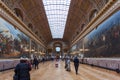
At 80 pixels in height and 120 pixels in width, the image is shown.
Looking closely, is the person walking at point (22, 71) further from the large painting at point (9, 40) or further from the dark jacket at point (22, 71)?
the large painting at point (9, 40)

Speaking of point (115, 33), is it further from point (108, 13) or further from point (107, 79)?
point (107, 79)

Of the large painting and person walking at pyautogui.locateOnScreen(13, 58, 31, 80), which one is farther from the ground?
the large painting

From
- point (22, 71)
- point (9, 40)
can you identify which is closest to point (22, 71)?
point (22, 71)

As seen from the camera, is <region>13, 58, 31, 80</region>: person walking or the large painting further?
the large painting

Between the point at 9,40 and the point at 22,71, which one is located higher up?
the point at 9,40

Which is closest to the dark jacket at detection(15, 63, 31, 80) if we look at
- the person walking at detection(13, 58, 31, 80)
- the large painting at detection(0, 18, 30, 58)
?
the person walking at detection(13, 58, 31, 80)

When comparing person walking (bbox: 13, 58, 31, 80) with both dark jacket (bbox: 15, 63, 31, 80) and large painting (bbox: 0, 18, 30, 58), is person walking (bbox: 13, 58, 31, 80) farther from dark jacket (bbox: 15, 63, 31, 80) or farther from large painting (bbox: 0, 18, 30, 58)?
large painting (bbox: 0, 18, 30, 58)

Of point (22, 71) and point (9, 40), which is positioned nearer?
point (22, 71)

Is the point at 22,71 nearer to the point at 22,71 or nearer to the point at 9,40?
the point at 22,71

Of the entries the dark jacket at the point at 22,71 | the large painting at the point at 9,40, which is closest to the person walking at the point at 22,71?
the dark jacket at the point at 22,71

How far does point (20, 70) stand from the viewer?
7.79 m

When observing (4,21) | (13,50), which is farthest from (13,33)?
(4,21)

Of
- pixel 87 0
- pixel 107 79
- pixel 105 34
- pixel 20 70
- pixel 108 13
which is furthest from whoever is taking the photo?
pixel 87 0

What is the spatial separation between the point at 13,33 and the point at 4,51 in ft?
16.7
